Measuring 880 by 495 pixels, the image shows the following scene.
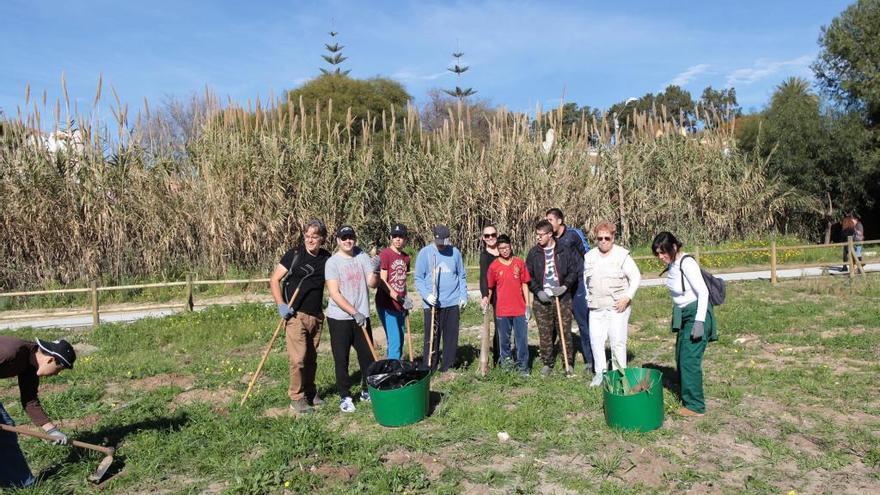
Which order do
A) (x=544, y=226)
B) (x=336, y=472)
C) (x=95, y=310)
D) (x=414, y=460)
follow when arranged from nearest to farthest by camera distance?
1. (x=336, y=472)
2. (x=414, y=460)
3. (x=544, y=226)
4. (x=95, y=310)

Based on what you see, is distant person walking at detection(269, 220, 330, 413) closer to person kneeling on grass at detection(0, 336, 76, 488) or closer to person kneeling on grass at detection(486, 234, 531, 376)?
person kneeling on grass at detection(0, 336, 76, 488)

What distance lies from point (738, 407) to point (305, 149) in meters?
11.6

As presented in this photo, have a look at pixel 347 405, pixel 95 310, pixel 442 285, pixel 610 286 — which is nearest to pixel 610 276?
pixel 610 286

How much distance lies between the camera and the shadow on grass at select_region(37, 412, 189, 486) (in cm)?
466

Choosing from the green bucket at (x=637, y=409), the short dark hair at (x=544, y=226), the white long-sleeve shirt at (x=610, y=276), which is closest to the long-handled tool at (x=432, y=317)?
the short dark hair at (x=544, y=226)

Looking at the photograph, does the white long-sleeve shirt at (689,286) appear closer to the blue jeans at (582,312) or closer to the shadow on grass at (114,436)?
the blue jeans at (582,312)

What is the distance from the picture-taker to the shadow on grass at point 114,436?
4.66 m

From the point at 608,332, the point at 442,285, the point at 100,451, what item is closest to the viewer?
the point at 100,451

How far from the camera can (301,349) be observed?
5578mm

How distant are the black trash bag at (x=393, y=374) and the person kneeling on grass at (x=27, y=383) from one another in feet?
7.27

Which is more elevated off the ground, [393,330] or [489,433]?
[393,330]

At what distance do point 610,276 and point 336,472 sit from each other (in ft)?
9.78

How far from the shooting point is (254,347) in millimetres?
8867

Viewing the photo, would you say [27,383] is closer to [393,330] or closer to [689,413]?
[393,330]
